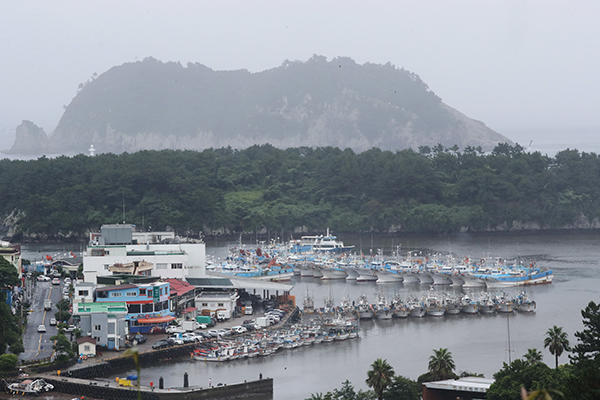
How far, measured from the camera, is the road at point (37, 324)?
22.1 m

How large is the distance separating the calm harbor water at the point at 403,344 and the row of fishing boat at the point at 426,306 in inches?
16.6

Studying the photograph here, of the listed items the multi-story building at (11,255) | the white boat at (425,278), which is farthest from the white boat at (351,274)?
the multi-story building at (11,255)

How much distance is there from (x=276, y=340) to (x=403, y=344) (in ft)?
12.4

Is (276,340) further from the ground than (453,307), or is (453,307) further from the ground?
(453,307)

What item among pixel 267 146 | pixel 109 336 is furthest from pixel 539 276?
pixel 267 146

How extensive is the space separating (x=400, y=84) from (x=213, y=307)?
154 metres

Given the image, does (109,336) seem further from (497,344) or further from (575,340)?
(575,340)

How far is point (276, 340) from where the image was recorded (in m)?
25.3

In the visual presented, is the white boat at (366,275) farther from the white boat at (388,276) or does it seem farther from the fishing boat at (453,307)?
the fishing boat at (453,307)

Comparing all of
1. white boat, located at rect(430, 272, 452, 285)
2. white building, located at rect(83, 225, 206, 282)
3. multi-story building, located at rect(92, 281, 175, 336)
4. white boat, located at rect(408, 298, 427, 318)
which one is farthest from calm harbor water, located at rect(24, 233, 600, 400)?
white building, located at rect(83, 225, 206, 282)

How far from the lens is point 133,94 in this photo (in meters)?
184

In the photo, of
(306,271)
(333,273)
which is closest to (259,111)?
(306,271)

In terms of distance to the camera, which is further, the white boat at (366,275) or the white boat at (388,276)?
the white boat at (366,275)

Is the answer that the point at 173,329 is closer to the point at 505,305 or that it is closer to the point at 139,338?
the point at 139,338
